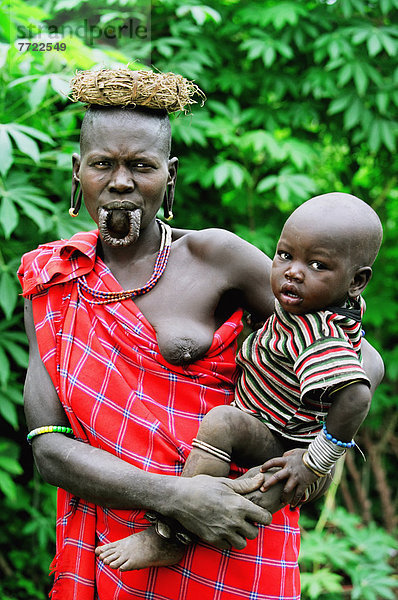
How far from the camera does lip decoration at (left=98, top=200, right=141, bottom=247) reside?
1.82 m

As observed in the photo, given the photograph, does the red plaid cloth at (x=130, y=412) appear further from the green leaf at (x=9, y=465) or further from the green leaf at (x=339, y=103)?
the green leaf at (x=339, y=103)

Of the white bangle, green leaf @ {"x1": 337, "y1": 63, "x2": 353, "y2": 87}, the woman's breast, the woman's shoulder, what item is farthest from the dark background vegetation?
the white bangle

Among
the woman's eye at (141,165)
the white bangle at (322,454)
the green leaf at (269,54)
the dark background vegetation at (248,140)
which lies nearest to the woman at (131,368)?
the woman's eye at (141,165)

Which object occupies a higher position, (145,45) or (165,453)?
(145,45)

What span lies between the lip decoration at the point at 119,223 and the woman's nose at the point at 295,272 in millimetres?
444

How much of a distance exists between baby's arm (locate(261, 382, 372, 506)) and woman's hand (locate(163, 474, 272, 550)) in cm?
7

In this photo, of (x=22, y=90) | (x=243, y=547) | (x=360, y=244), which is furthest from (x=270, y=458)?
(x=22, y=90)

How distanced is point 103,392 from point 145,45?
2.50m

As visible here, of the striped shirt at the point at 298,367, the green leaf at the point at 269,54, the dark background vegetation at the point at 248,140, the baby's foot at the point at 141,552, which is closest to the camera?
the striped shirt at the point at 298,367

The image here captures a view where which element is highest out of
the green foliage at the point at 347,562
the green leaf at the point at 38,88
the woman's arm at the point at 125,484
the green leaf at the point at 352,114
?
the green leaf at the point at 352,114

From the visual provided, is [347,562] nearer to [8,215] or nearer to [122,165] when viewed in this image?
[8,215]

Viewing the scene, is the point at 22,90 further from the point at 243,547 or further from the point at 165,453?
the point at 243,547

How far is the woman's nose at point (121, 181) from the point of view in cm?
179

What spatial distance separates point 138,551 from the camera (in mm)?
1686
